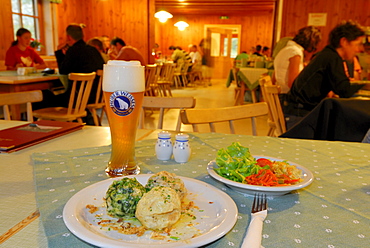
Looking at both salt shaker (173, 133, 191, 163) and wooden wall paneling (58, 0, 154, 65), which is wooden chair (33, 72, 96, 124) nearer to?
salt shaker (173, 133, 191, 163)

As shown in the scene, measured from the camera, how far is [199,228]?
499 millimetres

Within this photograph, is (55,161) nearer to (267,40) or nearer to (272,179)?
(272,179)

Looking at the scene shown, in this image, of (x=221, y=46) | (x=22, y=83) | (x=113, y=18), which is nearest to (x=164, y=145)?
(x=22, y=83)

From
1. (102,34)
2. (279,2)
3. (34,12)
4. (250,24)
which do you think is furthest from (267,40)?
(34,12)

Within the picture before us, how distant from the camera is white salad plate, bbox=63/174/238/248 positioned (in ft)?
1.44

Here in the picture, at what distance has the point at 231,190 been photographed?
2.27 feet

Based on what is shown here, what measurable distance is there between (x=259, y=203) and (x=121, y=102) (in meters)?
0.37

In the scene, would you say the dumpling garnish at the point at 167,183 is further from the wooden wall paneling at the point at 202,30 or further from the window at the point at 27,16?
the wooden wall paneling at the point at 202,30

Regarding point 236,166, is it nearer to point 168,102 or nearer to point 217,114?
point 217,114

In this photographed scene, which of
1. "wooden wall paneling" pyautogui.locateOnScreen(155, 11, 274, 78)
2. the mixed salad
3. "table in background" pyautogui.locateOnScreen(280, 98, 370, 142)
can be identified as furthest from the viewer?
"wooden wall paneling" pyautogui.locateOnScreen(155, 11, 274, 78)

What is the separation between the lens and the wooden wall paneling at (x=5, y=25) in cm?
571

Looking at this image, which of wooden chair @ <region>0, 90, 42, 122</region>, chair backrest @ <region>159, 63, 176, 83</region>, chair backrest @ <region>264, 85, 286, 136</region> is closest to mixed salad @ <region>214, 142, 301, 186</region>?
wooden chair @ <region>0, 90, 42, 122</region>

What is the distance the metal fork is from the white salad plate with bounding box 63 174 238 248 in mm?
30

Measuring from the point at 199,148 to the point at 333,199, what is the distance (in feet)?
1.50
